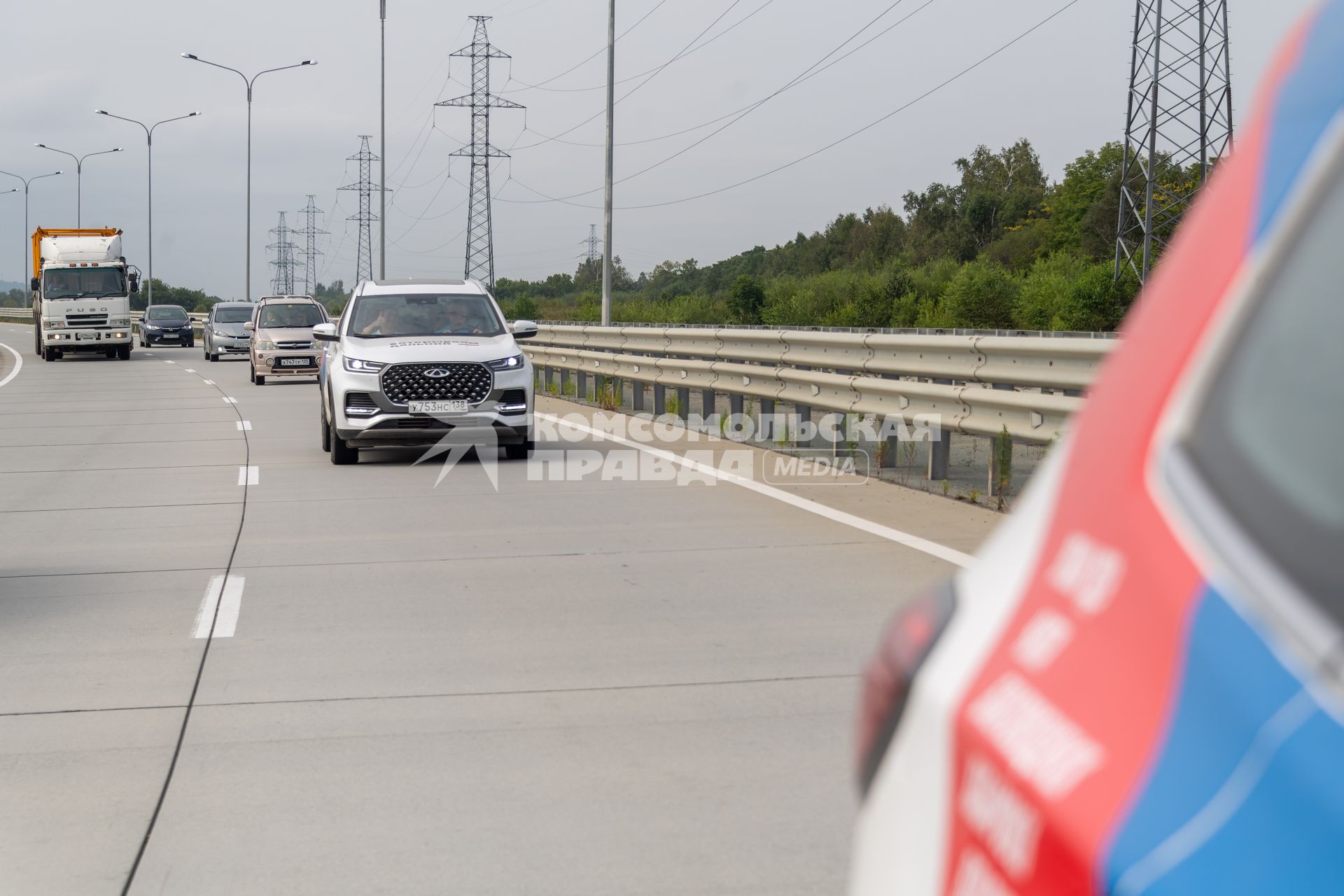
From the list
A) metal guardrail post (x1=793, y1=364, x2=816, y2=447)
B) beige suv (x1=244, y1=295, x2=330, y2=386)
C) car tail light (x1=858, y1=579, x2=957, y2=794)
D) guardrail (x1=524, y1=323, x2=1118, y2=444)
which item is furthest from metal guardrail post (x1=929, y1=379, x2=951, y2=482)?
beige suv (x1=244, y1=295, x2=330, y2=386)

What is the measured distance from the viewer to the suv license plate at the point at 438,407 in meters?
14.4

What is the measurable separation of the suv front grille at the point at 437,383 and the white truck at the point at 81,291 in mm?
33165

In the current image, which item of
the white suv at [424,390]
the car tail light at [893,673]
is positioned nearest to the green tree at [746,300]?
the white suv at [424,390]

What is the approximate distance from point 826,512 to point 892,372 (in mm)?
2299

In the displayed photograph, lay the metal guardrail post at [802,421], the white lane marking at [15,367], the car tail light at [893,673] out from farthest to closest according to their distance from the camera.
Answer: the white lane marking at [15,367] → the metal guardrail post at [802,421] → the car tail light at [893,673]

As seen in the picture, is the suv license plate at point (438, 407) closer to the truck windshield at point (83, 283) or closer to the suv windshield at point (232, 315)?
the truck windshield at point (83, 283)

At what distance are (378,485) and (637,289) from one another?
14401cm

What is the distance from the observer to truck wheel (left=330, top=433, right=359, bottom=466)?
1452 cm

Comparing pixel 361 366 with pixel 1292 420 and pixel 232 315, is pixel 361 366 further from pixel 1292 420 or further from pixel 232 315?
pixel 232 315

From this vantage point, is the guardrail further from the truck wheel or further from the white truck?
the white truck

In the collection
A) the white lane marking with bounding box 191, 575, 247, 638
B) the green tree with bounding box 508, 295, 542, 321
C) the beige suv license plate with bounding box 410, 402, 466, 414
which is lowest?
the white lane marking with bounding box 191, 575, 247, 638

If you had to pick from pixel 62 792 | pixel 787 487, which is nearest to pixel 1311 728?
pixel 62 792

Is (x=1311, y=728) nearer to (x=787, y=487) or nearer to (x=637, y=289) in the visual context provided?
(x=787, y=487)

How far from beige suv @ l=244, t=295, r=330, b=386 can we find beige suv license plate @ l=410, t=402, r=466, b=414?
1705 centimetres
